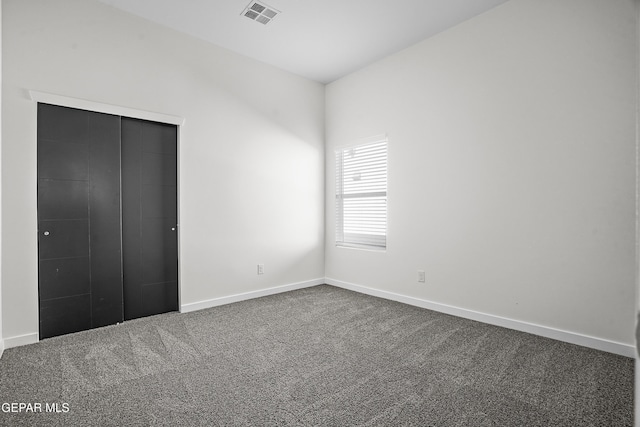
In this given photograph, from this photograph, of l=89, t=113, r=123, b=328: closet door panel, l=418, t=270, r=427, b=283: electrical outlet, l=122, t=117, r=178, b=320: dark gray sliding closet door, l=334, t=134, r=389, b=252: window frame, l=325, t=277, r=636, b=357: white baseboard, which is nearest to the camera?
l=325, t=277, r=636, b=357: white baseboard

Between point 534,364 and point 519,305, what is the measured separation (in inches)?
30.2

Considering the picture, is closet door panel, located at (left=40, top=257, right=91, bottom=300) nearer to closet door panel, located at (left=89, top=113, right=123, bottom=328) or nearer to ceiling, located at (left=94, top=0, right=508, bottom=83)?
closet door panel, located at (left=89, top=113, right=123, bottom=328)

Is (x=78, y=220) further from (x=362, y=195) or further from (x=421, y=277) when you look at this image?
(x=421, y=277)

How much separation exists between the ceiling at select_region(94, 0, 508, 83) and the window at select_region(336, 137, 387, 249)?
116cm

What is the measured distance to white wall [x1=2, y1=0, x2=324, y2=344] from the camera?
254cm

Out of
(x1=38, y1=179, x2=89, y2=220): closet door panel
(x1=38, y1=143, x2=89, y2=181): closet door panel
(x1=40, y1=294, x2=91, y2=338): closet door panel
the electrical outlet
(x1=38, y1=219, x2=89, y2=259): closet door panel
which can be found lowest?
(x1=40, y1=294, x2=91, y2=338): closet door panel

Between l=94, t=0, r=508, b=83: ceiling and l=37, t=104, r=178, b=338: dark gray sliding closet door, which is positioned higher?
l=94, t=0, r=508, b=83: ceiling

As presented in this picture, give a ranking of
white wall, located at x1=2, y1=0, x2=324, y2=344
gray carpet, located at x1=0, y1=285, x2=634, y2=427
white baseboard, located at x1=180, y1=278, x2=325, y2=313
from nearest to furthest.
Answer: gray carpet, located at x1=0, y1=285, x2=634, y2=427
white wall, located at x1=2, y1=0, x2=324, y2=344
white baseboard, located at x1=180, y1=278, x2=325, y2=313

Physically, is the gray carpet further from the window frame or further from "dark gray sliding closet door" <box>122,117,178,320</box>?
the window frame

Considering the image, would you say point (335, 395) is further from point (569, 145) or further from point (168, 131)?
point (168, 131)

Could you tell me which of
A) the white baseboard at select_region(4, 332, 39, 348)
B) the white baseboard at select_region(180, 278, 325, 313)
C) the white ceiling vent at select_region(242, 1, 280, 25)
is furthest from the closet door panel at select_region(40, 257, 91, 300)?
the white ceiling vent at select_region(242, 1, 280, 25)

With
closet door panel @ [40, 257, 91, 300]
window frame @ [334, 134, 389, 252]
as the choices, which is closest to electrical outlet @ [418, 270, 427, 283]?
window frame @ [334, 134, 389, 252]

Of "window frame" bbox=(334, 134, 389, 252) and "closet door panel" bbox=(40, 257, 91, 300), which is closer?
"closet door panel" bbox=(40, 257, 91, 300)

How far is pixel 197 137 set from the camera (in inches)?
139
